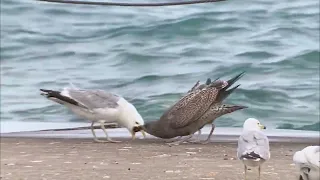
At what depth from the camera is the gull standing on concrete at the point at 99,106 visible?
6629 millimetres

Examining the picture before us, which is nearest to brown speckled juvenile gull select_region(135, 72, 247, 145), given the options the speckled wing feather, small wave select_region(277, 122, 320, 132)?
the speckled wing feather

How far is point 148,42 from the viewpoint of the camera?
14703 mm

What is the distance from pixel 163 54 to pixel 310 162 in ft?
33.2

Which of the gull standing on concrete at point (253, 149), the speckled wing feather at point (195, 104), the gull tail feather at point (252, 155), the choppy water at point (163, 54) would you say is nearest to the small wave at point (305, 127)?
the choppy water at point (163, 54)

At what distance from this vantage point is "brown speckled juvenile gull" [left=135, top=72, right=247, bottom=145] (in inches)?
253

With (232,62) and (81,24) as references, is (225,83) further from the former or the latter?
(81,24)

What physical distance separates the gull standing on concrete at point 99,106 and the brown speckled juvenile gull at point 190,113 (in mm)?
206

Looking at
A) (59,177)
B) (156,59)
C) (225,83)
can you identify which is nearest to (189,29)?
(156,59)

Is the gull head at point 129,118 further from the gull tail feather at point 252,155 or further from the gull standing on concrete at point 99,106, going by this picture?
the gull tail feather at point 252,155

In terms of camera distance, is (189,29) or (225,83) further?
(189,29)

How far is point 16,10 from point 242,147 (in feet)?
46.0

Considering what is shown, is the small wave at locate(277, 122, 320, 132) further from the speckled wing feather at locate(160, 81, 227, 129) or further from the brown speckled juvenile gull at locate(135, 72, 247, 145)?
the speckled wing feather at locate(160, 81, 227, 129)

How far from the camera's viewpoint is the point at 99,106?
6.62m

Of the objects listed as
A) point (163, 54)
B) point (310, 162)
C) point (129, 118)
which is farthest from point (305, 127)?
A: point (163, 54)
